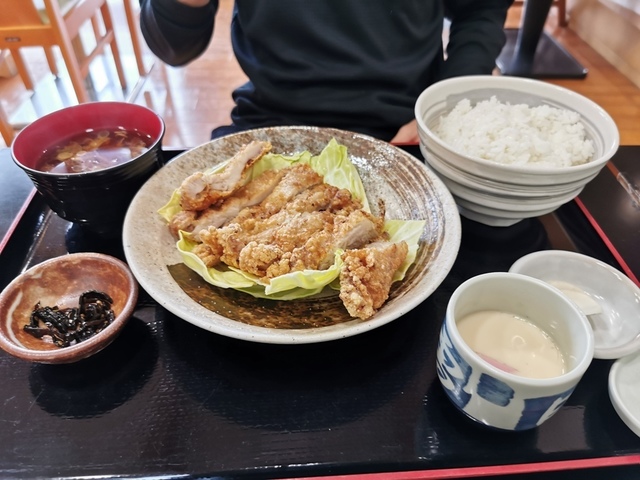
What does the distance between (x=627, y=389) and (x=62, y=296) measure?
4.27 feet

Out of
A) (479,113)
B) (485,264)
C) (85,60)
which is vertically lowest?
(85,60)

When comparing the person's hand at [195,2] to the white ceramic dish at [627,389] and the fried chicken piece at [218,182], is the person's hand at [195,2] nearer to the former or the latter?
the fried chicken piece at [218,182]

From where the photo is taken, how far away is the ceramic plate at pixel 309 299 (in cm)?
103

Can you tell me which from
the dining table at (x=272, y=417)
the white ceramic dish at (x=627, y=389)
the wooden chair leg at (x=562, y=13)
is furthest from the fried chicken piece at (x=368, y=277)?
the wooden chair leg at (x=562, y=13)

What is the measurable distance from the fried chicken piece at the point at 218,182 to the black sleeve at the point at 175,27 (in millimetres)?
603

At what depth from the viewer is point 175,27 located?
5.63ft

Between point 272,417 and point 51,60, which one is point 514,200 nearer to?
point 272,417

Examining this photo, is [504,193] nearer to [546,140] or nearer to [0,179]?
[546,140]

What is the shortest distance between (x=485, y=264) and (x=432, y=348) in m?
0.34

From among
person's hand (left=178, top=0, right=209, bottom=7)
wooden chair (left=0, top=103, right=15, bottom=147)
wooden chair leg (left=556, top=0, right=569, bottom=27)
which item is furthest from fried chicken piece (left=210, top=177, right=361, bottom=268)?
wooden chair leg (left=556, top=0, right=569, bottom=27)

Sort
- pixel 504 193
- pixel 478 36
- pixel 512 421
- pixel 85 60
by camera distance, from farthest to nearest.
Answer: pixel 85 60 < pixel 478 36 < pixel 504 193 < pixel 512 421

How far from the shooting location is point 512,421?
2.91 feet

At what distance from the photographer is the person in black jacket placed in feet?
5.55

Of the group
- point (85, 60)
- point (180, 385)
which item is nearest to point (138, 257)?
point (180, 385)
